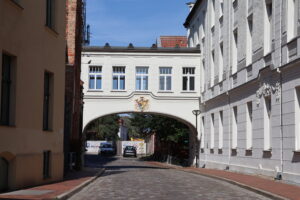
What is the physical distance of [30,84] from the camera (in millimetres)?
16469

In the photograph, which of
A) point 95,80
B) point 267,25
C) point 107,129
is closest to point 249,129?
point 267,25

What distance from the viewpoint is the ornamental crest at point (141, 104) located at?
1594 inches

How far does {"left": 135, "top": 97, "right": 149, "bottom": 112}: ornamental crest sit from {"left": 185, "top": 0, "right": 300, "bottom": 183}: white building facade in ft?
13.7

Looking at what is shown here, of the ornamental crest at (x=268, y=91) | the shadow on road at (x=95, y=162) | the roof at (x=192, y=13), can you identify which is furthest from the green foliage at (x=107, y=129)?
the ornamental crest at (x=268, y=91)

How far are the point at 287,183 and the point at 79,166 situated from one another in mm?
12384

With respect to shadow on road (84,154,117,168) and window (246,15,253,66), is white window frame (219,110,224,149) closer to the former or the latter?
window (246,15,253,66)

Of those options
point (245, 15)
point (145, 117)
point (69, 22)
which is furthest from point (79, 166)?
point (145, 117)

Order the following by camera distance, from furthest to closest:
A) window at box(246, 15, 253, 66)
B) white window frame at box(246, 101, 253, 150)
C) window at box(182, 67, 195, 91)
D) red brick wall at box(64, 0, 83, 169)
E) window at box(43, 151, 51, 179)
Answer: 1. window at box(182, 67, 195, 91)
2. red brick wall at box(64, 0, 83, 169)
3. window at box(246, 15, 253, 66)
4. white window frame at box(246, 101, 253, 150)
5. window at box(43, 151, 51, 179)

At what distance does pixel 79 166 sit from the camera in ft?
94.1

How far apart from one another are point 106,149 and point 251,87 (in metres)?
52.3

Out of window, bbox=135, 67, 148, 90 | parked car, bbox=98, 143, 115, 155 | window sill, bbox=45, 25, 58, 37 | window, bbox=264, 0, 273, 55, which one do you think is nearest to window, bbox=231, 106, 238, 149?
window, bbox=264, 0, 273, 55

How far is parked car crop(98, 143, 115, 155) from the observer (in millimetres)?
76500

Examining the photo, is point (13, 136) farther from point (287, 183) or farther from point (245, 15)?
point (245, 15)

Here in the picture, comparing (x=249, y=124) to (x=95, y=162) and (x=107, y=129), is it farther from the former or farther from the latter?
(x=107, y=129)
